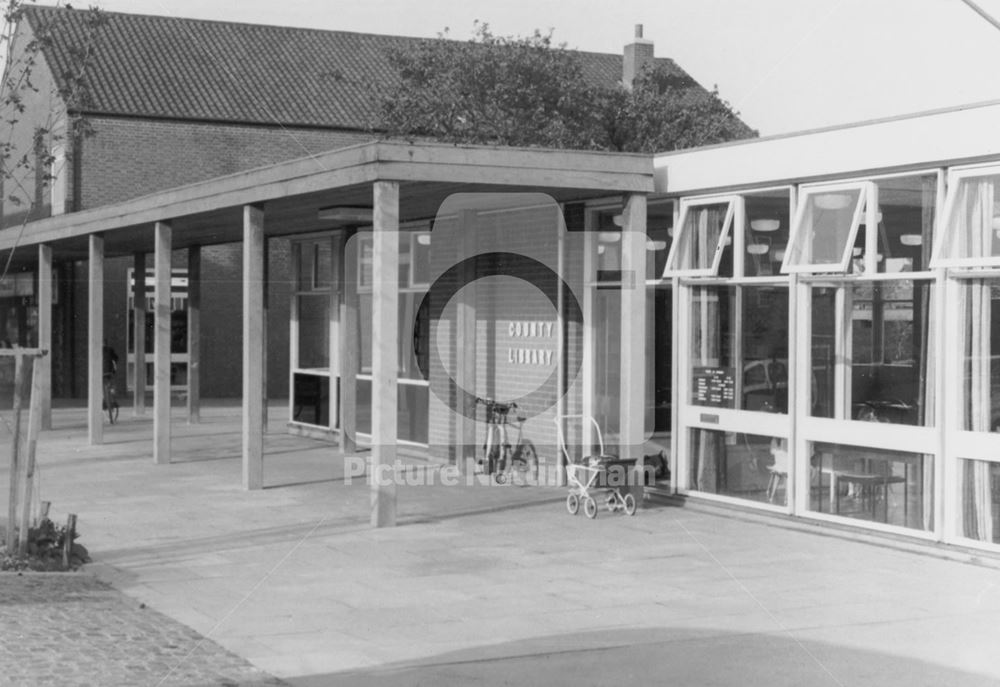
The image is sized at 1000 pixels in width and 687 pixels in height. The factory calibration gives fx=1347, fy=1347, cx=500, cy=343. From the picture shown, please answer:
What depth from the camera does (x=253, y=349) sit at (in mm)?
15156

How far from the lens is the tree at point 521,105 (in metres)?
36.1

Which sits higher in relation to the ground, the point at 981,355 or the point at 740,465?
the point at 981,355

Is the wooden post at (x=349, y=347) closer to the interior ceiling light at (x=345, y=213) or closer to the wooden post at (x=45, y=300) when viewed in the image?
the interior ceiling light at (x=345, y=213)

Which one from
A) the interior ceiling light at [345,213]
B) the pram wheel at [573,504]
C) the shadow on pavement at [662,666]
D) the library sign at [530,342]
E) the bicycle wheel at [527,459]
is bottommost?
the shadow on pavement at [662,666]

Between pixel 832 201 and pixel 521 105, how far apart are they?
25276 millimetres

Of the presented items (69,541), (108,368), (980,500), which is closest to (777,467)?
(980,500)

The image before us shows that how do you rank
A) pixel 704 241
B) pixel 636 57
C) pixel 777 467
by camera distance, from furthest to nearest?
pixel 636 57, pixel 704 241, pixel 777 467

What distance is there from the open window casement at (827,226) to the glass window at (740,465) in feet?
5.57

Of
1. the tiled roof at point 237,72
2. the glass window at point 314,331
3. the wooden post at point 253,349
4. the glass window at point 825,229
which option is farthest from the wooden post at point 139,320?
the glass window at point 825,229

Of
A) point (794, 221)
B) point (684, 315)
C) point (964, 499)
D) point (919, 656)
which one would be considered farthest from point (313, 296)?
point (919, 656)

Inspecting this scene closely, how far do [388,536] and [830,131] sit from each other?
520 cm

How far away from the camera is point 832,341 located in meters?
12.0

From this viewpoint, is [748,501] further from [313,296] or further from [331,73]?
[331,73]

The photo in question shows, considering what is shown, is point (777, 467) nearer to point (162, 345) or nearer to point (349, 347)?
point (349, 347)
